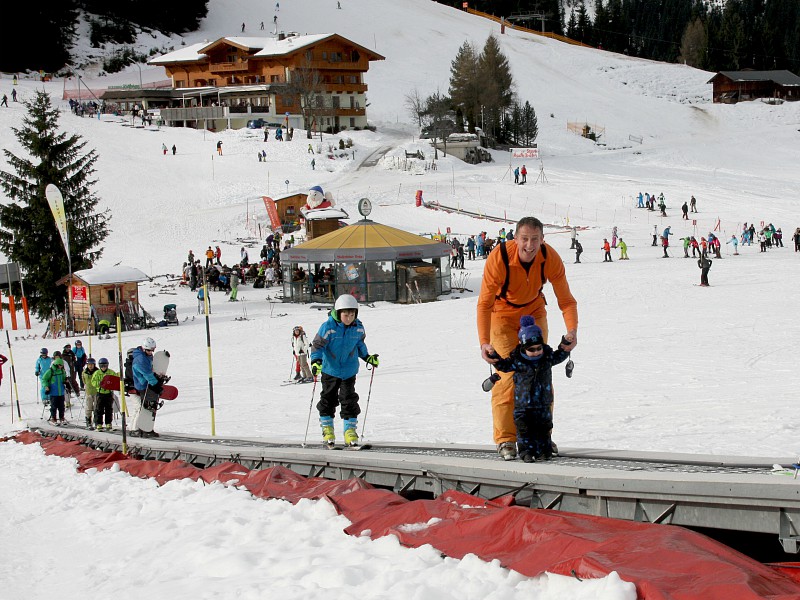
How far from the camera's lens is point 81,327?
31.5 meters

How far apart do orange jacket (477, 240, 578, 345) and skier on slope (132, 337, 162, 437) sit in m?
6.78

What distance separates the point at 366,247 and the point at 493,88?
54.4m

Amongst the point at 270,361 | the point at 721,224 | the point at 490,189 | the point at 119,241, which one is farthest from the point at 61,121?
the point at 270,361

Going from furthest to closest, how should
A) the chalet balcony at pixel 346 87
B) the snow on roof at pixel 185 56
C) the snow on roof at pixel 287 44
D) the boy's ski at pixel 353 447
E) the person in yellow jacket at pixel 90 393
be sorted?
the snow on roof at pixel 185 56 → the chalet balcony at pixel 346 87 → the snow on roof at pixel 287 44 → the person in yellow jacket at pixel 90 393 → the boy's ski at pixel 353 447

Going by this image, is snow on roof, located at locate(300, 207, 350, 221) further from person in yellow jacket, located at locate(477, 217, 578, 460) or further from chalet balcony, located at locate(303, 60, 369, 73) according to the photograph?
chalet balcony, located at locate(303, 60, 369, 73)

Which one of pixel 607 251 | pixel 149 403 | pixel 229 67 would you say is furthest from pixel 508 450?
pixel 229 67

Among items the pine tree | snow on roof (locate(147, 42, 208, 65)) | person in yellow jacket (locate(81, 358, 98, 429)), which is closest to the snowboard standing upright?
person in yellow jacket (locate(81, 358, 98, 429))

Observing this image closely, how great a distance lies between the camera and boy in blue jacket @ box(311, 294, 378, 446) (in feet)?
27.8

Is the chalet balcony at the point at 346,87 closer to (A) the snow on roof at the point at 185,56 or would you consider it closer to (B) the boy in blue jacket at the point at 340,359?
(A) the snow on roof at the point at 185,56

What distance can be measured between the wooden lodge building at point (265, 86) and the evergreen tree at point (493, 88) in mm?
10860

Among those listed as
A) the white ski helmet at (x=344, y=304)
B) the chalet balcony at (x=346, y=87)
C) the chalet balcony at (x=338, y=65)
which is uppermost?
the chalet balcony at (x=338, y=65)

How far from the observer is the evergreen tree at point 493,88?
8312cm

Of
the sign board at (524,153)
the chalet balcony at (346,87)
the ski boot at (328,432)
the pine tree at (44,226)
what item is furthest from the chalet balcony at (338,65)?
the ski boot at (328,432)

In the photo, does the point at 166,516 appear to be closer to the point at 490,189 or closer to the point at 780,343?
the point at 780,343
